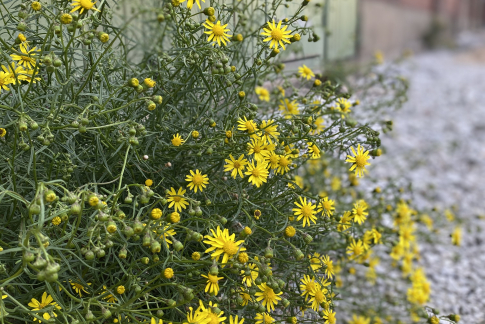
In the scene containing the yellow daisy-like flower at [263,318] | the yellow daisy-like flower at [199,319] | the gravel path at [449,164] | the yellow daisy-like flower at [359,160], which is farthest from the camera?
the gravel path at [449,164]

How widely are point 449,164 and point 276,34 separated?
387 cm

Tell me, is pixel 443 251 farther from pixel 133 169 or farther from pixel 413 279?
pixel 133 169

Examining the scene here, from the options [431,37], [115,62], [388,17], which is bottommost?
[431,37]

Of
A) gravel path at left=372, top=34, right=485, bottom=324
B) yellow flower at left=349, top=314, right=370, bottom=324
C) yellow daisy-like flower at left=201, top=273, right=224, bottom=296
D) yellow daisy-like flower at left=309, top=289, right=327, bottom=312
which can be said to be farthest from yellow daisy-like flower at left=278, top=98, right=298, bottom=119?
gravel path at left=372, top=34, right=485, bottom=324

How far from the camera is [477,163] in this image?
4742mm

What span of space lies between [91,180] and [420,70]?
30.2 ft

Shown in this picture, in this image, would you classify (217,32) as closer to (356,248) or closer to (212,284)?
(212,284)

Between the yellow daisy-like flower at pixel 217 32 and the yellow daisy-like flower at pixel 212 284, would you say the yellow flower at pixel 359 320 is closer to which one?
the yellow daisy-like flower at pixel 212 284

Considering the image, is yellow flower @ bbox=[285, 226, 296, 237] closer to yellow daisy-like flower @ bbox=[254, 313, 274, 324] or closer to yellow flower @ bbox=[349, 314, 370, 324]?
yellow daisy-like flower @ bbox=[254, 313, 274, 324]

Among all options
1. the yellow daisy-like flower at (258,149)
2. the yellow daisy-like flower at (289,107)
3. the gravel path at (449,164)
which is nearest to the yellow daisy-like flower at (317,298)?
the yellow daisy-like flower at (258,149)

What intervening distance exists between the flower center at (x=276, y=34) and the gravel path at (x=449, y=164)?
172cm

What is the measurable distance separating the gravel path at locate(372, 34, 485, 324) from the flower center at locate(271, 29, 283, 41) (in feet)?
5.65

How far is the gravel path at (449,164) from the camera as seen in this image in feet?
9.20

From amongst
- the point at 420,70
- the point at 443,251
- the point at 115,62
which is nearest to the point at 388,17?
the point at 420,70
